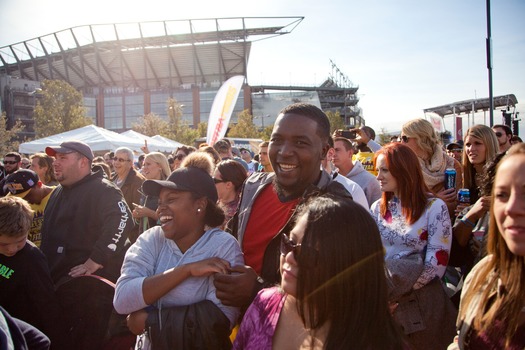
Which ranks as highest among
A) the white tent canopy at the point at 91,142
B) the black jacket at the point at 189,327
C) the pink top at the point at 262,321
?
the white tent canopy at the point at 91,142

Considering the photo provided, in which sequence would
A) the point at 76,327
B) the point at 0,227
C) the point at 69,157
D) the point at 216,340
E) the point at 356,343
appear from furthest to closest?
the point at 69,157 < the point at 76,327 < the point at 0,227 < the point at 216,340 < the point at 356,343

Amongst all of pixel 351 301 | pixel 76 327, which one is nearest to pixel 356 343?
pixel 351 301

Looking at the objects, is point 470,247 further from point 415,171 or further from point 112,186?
point 112,186

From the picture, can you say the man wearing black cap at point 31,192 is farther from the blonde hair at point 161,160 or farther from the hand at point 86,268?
the blonde hair at point 161,160

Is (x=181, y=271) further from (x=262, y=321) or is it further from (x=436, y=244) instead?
(x=436, y=244)

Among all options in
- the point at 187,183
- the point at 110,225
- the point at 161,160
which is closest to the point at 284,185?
the point at 187,183

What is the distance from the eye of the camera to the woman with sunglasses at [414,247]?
2.68m

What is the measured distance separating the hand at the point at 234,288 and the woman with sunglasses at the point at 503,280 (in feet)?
3.05

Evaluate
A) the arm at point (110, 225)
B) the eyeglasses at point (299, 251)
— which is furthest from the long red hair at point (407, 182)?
the arm at point (110, 225)

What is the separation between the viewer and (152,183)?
96.2 inches

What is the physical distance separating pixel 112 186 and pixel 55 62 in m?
77.7

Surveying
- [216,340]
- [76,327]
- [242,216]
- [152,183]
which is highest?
[152,183]

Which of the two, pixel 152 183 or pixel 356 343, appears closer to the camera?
pixel 356 343

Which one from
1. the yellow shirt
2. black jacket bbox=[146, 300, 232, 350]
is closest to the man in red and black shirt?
black jacket bbox=[146, 300, 232, 350]
